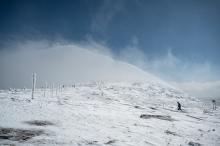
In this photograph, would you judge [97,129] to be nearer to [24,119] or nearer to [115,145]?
[115,145]

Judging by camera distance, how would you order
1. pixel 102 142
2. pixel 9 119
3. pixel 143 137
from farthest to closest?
pixel 9 119 < pixel 143 137 < pixel 102 142

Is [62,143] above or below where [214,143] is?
above

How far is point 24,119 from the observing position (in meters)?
17.8

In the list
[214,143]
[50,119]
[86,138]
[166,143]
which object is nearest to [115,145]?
[86,138]

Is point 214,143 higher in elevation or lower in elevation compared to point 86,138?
lower

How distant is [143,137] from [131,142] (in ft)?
7.70

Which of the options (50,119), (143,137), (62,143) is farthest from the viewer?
(50,119)

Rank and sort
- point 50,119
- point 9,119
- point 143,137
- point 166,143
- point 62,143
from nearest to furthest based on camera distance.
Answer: point 62,143 < point 166,143 < point 143,137 < point 9,119 < point 50,119

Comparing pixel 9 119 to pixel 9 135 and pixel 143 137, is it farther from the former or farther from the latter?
pixel 143 137

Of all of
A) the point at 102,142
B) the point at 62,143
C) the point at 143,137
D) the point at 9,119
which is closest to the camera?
the point at 62,143

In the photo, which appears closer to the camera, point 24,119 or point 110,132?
point 110,132

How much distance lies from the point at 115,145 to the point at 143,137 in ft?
13.3

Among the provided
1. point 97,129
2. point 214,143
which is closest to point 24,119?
point 97,129

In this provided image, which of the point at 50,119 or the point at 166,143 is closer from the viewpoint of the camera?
the point at 166,143
